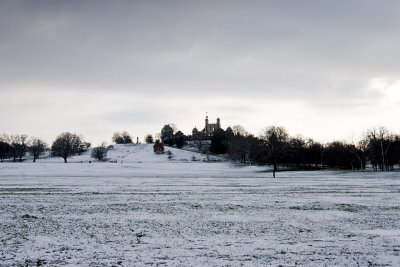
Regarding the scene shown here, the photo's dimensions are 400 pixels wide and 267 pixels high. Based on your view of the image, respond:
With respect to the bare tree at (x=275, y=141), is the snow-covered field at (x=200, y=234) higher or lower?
lower

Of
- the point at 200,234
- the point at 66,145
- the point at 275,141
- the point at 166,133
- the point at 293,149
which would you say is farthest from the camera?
the point at 166,133

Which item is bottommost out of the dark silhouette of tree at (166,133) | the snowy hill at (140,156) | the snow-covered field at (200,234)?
the snow-covered field at (200,234)

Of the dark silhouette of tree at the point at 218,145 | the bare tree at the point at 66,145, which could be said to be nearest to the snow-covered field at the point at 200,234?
the bare tree at the point at 66,145

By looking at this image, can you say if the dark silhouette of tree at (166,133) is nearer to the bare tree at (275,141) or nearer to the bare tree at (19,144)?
the bare tree at (19,144)

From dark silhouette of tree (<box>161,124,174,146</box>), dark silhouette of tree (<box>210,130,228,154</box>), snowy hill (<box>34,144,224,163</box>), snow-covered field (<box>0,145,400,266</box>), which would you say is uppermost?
dark silhouette of tree (<box>161,124,174,146</box>)

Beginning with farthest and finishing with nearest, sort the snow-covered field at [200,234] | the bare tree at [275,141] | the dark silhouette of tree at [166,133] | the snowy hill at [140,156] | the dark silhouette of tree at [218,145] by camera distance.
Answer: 1. the dark silhouette of tree at [166,133]
2. the dark silhouette of tree at [218,145]
3. the snowy hill at [140,156]
4. the bare tree at [275,141]
5. the snow-covered field at [200,234]

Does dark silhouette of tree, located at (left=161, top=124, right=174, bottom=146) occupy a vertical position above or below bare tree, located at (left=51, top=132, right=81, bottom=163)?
above

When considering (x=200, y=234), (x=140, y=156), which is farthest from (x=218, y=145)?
(x=200, y=234)

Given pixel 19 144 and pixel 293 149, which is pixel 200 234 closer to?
pixel 293 149

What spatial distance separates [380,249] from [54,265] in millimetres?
8645

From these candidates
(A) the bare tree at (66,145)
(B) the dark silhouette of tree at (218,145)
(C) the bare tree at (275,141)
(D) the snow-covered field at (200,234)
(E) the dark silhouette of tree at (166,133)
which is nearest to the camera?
(D) the snow-covered field at (200,234)

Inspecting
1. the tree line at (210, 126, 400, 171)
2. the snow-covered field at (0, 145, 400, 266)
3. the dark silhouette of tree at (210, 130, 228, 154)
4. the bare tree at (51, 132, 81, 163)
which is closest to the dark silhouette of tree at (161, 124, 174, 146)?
the dark silhouette of tree at (210, 130, 228, 154)

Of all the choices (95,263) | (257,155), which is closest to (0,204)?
(95,263)

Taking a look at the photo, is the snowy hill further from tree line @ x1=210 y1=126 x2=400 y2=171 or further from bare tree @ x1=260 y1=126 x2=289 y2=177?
bare tree @ x1=260 y1=126 x2=289 y2=177
